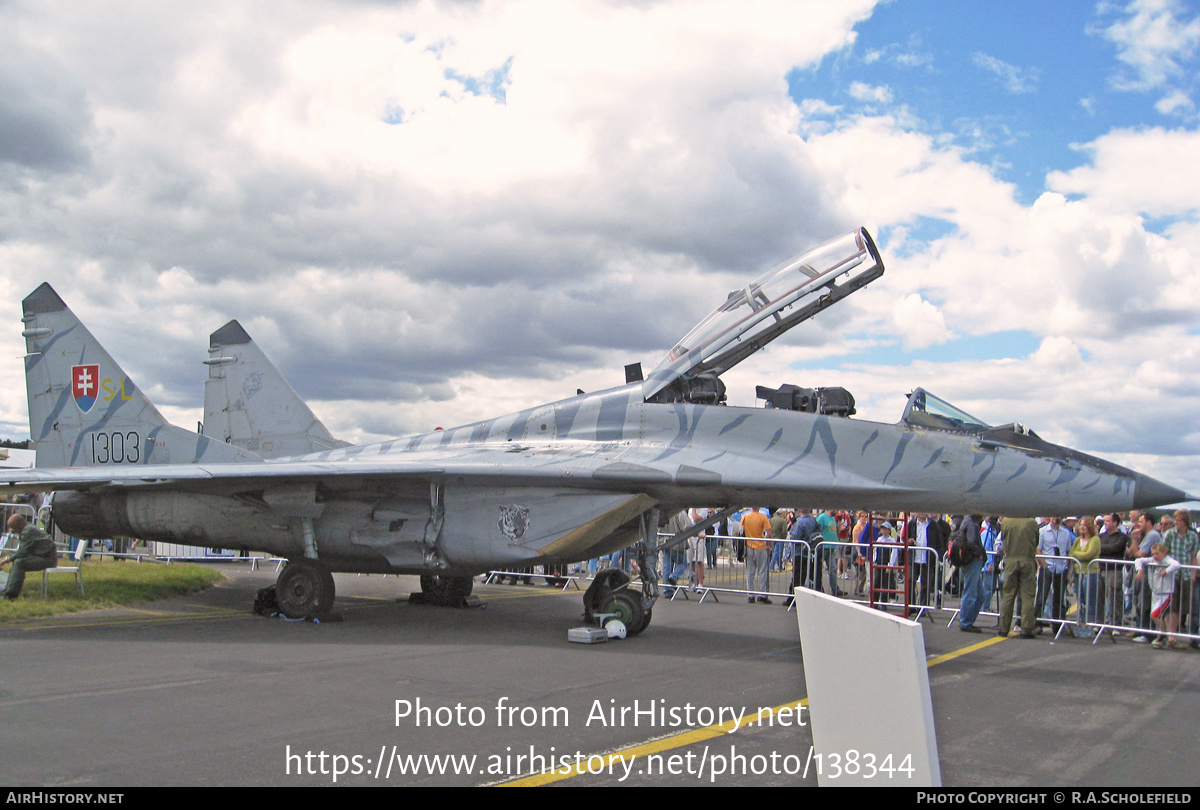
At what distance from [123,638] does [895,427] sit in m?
8.29

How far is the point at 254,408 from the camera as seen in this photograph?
13.7m

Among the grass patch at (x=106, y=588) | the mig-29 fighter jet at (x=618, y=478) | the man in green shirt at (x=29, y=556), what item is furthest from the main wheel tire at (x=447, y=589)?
the man in green shirt at (x=29, y=556)

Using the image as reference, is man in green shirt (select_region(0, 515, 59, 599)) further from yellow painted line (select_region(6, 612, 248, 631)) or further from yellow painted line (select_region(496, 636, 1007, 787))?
yellow painted line (select_region(496, 636, 1007, 787))

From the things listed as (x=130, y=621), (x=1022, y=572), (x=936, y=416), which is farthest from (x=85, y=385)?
(x=1022, y=572)

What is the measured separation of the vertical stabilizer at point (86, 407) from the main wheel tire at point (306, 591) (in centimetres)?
249

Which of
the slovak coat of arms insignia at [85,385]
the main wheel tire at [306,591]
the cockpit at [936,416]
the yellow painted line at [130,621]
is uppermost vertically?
the slovak coat of arms insignia at [85,385]

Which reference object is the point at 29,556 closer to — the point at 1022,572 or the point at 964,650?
the point at 964,650

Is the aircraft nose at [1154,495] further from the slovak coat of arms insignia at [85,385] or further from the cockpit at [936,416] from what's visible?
the slovak coat of arms insignia at [85,385]

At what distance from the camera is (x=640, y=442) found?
9.78 m

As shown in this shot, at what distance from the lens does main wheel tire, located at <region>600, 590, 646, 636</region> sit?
9547mm

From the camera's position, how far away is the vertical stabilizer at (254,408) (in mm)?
Result: 13609

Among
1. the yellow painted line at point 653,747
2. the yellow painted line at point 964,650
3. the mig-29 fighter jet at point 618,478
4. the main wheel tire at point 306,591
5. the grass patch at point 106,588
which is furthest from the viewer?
the main wheel tire at point 306,591
